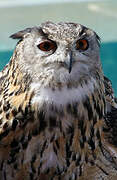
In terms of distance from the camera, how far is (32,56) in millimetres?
1208

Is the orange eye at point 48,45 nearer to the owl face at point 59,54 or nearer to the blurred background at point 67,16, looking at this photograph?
the owl face at point 59,54

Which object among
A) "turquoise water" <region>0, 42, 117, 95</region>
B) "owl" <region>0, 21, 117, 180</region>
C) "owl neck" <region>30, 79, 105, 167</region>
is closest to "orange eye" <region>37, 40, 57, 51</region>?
"owl" <region>0, 21, 117, 180</region>

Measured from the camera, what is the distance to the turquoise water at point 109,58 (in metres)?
3.70

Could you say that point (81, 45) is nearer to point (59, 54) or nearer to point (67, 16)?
point (59, 54)

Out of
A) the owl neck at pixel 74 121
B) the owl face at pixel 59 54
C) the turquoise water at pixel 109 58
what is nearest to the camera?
the owl face at pixel 59 54

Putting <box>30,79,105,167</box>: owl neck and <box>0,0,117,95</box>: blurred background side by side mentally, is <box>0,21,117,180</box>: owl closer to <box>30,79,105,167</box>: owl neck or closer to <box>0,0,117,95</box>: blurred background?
<box>30,79,105,167</box>: owl neck

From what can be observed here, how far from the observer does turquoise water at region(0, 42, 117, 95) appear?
12.1 feet

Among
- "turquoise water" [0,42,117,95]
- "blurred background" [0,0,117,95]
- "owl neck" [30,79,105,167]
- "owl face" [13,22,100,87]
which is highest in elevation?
"blurred background" [0,0,117,95]

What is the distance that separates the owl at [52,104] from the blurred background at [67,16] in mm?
2352

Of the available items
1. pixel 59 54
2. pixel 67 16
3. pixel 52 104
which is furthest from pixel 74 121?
pixel 67 16

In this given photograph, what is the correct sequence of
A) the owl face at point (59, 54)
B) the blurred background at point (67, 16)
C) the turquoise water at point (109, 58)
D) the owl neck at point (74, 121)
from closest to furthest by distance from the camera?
the owl face at point (59, 54), the owl neck at point (74, 121), the turquoise water at point (109, 58), the blurred background at point (67, 16)

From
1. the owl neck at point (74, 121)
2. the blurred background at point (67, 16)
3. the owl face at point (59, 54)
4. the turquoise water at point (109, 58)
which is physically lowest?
the owl neck at point (74, 121)

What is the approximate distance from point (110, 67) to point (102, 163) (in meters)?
1.91

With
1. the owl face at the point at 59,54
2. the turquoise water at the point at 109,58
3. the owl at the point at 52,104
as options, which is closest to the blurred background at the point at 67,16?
the turquoise water at the point at 109,58
